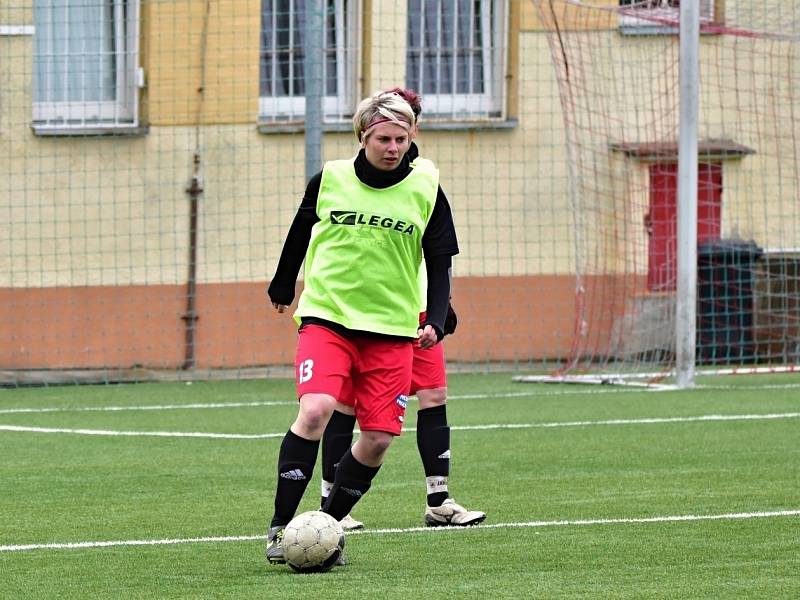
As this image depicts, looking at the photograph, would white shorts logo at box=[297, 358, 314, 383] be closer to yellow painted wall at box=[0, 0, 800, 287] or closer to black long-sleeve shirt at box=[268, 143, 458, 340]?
black long-sleeve shirt at box=[268, 143, 458, 340]

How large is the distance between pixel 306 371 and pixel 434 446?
1.62 metres

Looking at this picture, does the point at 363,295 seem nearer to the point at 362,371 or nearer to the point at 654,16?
the point at 362,371

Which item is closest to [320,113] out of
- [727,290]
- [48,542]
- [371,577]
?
[727,290]

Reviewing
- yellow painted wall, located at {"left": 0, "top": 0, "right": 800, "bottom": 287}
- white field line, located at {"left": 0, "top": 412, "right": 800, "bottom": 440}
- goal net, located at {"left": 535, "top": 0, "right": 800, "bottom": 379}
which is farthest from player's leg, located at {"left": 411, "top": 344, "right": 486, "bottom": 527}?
yellow painted wall, located at {"left": 0, "top": 0, "right": 800, "bottom": 287}

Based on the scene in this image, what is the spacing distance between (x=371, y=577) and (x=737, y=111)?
12491mm

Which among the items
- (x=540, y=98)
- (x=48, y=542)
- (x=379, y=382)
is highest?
(x=540, y=98)

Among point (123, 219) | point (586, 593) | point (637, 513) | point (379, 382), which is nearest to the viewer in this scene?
point (586, 593)

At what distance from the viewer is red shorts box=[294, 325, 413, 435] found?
21.6 ft

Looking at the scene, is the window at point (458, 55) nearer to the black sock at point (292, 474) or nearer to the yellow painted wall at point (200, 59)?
the yellow painted wall at point (200, 59)

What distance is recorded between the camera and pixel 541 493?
8688mm

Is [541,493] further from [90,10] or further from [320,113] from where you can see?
[90,10]

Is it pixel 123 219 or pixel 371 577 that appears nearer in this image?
pixel 371 577

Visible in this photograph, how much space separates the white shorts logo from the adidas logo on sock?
1.09ft

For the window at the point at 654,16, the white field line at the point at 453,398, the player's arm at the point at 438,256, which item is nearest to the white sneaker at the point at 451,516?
the player's arm at the point at 438,256
